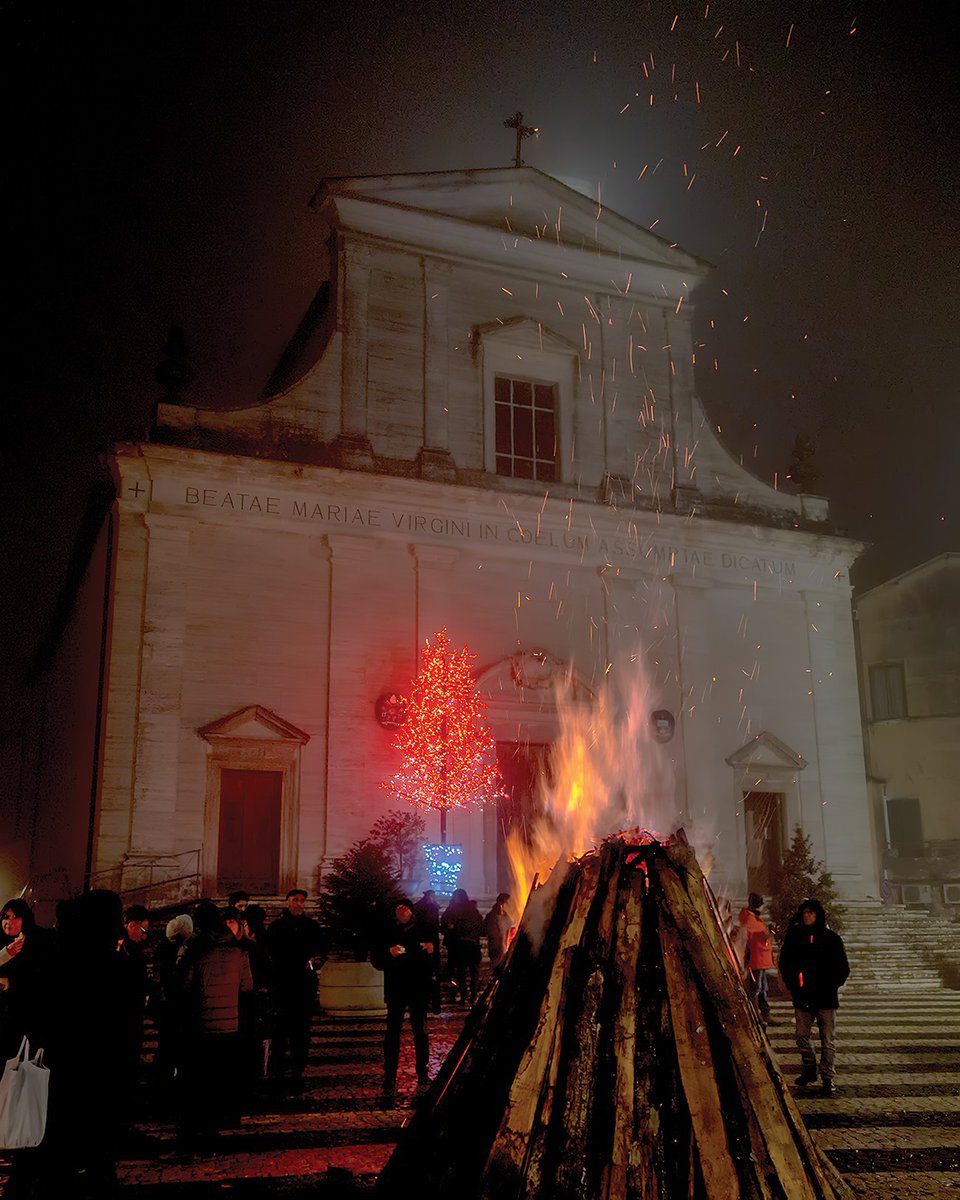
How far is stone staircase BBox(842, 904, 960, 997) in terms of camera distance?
18.3 metres

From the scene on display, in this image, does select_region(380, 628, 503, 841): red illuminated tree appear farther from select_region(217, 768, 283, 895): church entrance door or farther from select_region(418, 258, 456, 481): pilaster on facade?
select_region(418, 258, 456, 481): pilaster on facade

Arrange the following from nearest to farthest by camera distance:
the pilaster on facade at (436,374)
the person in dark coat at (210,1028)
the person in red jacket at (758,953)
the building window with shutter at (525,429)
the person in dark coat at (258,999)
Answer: the person in dark coat at (210,1028)
the person in dark coat at (258,999)
the person in red jacket at (758,953)
the pilaster on facade at (436,374)
the building window with shutter at (525,429)

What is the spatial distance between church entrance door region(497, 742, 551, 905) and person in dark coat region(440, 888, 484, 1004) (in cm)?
573

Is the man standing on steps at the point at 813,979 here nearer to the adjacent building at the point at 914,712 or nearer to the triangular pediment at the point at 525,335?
the triangular pediment at the point at 525,335

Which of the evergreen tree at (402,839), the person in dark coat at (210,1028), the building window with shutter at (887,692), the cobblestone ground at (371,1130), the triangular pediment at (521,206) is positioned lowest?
the cobblestone ground at (371,1130)

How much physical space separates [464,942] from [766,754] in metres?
10.2

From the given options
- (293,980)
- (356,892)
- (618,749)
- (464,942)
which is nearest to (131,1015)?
(293,980)

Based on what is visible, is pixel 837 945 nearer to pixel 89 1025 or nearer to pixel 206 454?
pixel 89 1025

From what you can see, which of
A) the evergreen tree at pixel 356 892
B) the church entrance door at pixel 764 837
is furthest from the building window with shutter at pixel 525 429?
the evergreen tree at pixel 356 892

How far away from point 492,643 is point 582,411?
18.5ft

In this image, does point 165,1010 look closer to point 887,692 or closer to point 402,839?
point 402,839

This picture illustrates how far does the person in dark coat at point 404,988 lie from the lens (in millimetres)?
9578

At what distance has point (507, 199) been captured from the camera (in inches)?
933

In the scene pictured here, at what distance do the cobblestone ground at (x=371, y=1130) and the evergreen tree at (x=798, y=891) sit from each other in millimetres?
6506
